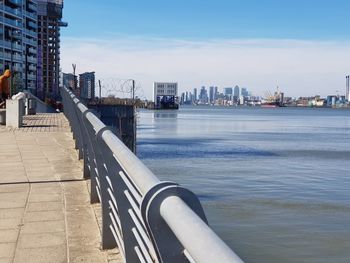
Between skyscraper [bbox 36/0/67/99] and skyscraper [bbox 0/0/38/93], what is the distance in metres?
21.0

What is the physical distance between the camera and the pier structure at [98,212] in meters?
1.85

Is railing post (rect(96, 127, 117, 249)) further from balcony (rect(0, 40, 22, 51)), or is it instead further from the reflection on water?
the reflection on water

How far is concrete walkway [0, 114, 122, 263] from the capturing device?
15.5 feet

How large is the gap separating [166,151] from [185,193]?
3642 cm

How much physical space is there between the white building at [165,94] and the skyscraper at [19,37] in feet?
196

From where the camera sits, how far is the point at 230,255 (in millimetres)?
1461

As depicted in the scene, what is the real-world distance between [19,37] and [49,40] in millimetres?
51512

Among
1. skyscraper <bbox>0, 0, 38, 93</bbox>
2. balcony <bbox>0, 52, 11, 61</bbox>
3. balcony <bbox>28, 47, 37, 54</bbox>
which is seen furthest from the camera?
balcony <bbox>28, 47, 37, 54</bbox>

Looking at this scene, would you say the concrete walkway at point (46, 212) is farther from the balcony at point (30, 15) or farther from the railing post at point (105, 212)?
the balcony at point (30, 15)

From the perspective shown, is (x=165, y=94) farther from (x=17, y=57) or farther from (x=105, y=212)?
(x=105, y=212)

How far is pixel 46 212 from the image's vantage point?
622 centimetres

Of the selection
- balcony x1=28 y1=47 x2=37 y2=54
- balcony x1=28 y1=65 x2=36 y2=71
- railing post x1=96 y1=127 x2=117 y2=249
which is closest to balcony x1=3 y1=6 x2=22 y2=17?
balcony x1=28 y1=47 x2=37 y2=54

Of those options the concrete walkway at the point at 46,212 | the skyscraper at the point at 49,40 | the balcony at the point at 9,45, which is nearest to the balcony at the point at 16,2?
the balcony at the point at 9,45

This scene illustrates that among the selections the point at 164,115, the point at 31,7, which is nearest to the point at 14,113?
the point at 164,115
